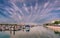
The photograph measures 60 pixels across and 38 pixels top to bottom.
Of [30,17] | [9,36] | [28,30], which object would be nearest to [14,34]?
[9,36]

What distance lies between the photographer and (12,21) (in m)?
2.34

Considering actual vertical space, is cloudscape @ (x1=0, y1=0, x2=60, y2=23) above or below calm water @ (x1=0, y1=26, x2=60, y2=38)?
above

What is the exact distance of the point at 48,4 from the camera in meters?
2.32

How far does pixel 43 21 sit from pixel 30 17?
0.77ft

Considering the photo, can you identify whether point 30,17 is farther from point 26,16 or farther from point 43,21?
point 43,21

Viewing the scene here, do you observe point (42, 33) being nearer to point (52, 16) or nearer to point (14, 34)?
point (52, 16)

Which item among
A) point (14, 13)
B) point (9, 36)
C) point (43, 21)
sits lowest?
point (9, 36)

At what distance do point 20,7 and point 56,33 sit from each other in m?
→ 0.77

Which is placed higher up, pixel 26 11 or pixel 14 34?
pixel 26 11

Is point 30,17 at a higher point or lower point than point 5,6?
lower

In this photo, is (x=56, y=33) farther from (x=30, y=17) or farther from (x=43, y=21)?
(x=30, y=17)

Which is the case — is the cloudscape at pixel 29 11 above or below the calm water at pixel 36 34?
above

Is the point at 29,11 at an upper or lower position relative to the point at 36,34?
upper

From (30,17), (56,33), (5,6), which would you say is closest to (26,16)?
(30,17)
